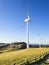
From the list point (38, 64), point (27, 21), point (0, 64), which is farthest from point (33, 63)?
point (27, 21)

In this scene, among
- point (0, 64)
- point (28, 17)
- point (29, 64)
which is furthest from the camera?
point (28, 17)

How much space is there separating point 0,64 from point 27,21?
46.3 meters

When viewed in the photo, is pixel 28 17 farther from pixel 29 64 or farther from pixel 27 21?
pixel 29 64

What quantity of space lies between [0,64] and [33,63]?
9.48 metres

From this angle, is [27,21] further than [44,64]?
Yes

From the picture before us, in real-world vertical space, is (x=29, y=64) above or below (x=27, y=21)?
below

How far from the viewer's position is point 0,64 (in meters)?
40.7

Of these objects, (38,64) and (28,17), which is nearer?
(38,64)

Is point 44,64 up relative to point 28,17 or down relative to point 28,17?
down

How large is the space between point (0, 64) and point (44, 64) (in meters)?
12.3

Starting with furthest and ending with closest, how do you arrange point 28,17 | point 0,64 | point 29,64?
1. point 28,17
2. point 0,64
3. point 29,64

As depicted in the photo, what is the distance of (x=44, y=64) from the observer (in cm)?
3562

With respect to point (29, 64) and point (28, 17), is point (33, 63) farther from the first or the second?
point (28, 17)

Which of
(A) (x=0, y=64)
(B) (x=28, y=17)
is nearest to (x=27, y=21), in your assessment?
(B) (x=28, y=17)
